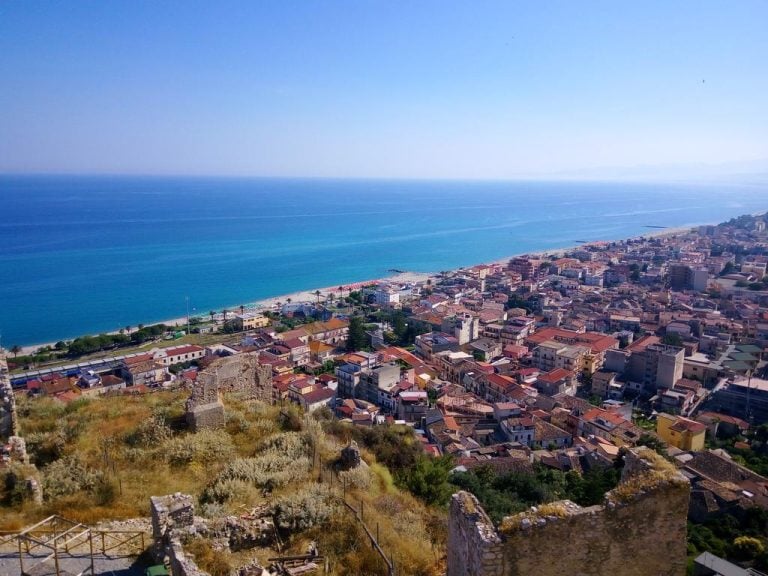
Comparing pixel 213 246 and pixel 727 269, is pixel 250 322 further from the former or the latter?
pixel 727 269

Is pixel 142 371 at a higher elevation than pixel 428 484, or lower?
lower

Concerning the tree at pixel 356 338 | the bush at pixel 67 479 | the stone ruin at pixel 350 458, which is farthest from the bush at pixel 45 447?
the tree at pixel 356 338

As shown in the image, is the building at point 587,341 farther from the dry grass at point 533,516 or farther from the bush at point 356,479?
the dry grass at point 533,516

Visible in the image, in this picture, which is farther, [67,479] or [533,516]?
[67,479]

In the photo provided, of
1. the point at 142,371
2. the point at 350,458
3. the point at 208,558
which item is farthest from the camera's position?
the point at 142,371

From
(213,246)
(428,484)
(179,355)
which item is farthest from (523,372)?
(213,246)

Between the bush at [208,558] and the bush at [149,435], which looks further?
the bush at [149,435]

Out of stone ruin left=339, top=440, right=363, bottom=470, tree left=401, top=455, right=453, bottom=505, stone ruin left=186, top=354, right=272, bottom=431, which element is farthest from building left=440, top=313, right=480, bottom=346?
stone ruin left=339, top=440, right=363, bottom=470

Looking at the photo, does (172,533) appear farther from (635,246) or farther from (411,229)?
(411,229)
